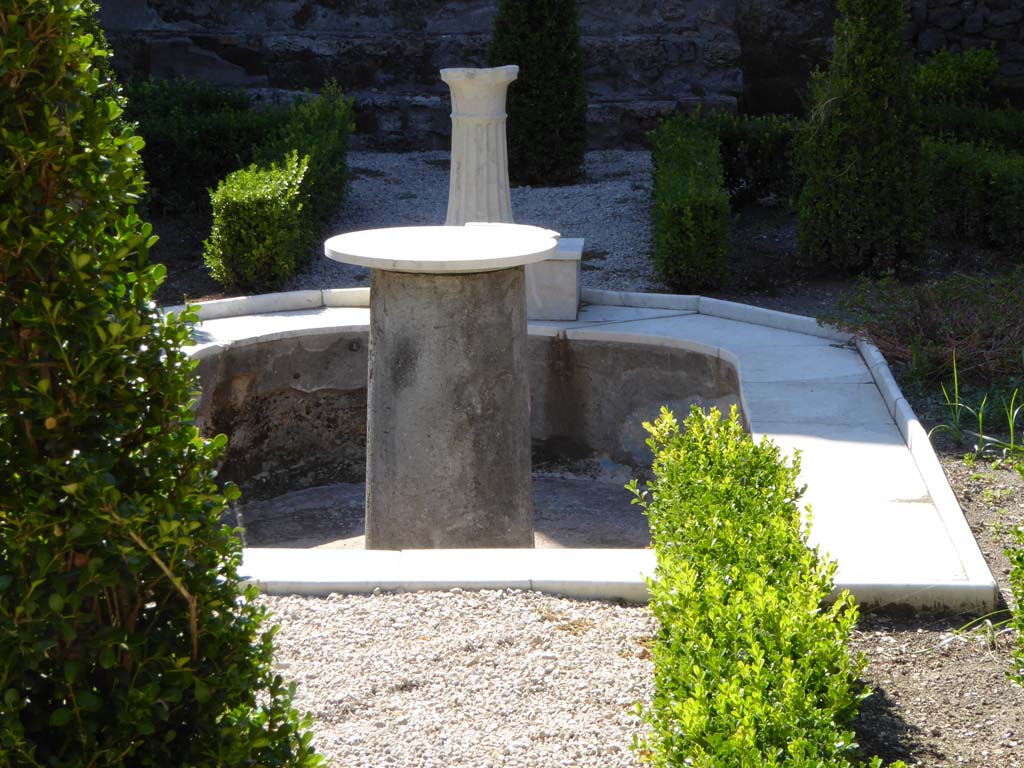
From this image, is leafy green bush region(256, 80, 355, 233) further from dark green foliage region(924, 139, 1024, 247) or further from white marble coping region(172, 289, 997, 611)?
dark green foliage region(924, 139, 1024, 247)

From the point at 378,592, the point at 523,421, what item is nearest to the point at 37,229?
the point at 378,592

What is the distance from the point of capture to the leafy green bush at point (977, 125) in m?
9.56

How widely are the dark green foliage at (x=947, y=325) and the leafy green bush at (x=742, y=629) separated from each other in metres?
2.24

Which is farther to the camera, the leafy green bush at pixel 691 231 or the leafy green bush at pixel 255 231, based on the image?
the leafy green bush at pixel 691 231

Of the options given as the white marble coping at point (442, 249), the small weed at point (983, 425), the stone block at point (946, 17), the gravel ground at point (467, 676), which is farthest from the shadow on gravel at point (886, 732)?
the stone block at point (946, 17)

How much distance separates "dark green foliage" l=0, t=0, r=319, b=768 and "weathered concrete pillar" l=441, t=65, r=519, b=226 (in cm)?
509

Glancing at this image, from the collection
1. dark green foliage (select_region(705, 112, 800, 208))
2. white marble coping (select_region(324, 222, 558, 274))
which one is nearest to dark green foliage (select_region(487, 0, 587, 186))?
dark green foliage (select_region(705, 112, 800, 208))

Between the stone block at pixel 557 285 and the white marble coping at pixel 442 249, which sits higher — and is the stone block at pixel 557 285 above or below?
below

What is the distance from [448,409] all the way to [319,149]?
14.6 feet

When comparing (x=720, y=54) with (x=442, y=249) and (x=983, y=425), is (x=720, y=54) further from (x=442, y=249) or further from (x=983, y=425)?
(x=442, y=249)

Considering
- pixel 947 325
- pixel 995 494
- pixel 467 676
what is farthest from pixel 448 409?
pixel 947 325

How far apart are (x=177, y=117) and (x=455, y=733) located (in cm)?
777

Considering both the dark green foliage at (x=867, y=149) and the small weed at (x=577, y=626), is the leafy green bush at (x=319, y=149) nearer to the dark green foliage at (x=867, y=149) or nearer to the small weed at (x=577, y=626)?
the dark green foliage at (x=867, y=149)

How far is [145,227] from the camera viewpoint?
6.22ft
